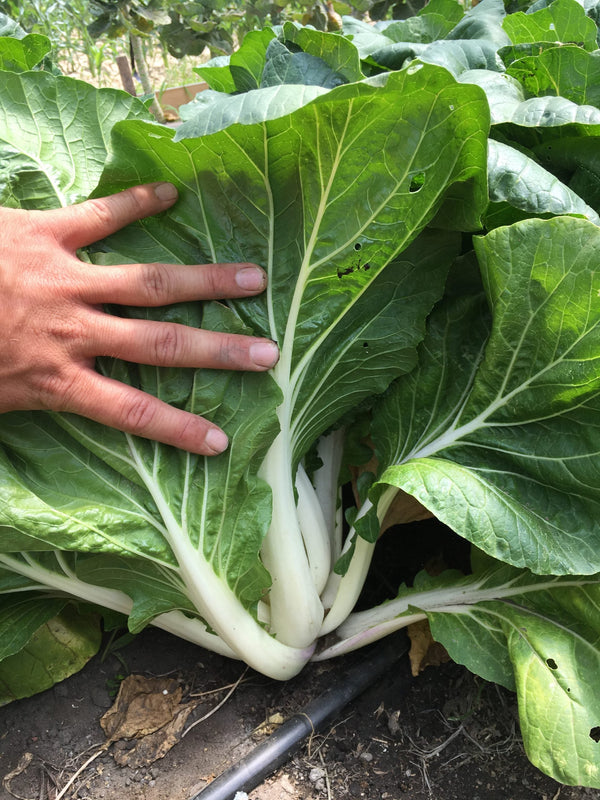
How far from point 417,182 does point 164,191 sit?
55cm

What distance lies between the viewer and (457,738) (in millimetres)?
1653

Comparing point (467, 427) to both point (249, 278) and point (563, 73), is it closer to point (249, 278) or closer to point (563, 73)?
point (249, 278)

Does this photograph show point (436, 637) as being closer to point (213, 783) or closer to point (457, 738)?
point (457, 738)

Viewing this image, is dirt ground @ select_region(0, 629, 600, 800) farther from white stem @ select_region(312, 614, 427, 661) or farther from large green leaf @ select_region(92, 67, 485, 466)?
large green leaf @ select_region(92, 67, 485, 466)

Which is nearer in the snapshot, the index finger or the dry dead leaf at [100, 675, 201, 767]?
the index finger

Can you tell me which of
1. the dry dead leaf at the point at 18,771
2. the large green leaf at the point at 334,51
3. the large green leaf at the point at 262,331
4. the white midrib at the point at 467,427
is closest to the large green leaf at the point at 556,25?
the large green leaf at the point at 334,51

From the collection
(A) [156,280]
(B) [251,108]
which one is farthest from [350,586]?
(B) [251,108]

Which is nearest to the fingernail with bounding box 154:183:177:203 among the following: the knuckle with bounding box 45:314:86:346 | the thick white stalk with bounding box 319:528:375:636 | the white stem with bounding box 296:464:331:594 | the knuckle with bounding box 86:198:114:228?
the knuckle with bounding box 86:198:114:228

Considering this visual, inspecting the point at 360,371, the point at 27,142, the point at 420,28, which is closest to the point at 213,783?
the point at 360,371

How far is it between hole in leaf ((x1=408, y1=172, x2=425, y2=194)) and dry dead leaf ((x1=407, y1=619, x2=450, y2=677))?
3.76ft

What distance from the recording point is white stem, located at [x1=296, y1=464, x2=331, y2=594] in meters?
1.73

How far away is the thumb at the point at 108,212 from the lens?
4.56ft

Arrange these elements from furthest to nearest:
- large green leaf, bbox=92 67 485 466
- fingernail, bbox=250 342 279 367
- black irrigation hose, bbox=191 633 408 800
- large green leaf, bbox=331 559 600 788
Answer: black irrigation hose, bbox=191 633 408 800
fingernail, bbox=250 342 279 367
large green leaf, bbox=331 559 600 788
large green leaf, bbox=92 67 485 466

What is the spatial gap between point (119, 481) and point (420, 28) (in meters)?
1.88
